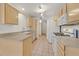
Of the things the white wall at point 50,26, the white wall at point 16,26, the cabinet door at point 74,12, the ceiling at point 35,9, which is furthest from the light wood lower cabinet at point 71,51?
the white wall at point 50,26

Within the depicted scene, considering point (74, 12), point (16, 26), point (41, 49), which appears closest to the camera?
point (74, 12)

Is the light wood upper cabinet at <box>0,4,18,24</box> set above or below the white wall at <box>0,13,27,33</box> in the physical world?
above

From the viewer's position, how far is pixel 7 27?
9.25 ft

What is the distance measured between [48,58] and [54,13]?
1.81 metres

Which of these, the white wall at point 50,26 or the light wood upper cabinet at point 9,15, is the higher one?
the light wood upper cabinet at point 9,15

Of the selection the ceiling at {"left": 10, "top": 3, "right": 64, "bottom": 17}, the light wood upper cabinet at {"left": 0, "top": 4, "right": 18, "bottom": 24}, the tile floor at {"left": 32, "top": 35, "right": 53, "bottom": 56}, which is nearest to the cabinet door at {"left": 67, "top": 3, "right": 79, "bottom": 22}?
the ceiling at {"left": 10, "top": 3, "right": 64, "bottom": 17}

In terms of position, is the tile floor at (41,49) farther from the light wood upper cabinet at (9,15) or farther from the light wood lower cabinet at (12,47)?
the light wood upper cabinet at (9,15)

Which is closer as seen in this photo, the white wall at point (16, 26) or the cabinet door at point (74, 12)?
the cabinet door at point (74, 12)

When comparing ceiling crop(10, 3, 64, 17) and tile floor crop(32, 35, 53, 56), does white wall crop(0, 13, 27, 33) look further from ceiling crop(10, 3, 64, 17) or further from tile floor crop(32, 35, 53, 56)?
tile floor crop(32, 35, 53, 56)

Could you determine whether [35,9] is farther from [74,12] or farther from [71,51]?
[71,51]

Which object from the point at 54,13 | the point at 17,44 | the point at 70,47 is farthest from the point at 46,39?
the point at 70,47

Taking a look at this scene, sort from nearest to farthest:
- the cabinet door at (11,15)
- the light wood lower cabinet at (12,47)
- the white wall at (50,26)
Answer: the light wood lower cabinet at (12,47), the cabinet door at (11,15), the white wall at (50,26)

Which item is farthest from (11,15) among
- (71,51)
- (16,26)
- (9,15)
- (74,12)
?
(71,51)

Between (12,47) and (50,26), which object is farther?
(50,26)
